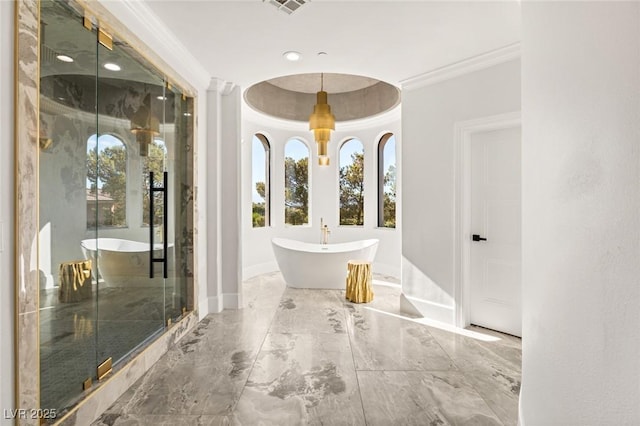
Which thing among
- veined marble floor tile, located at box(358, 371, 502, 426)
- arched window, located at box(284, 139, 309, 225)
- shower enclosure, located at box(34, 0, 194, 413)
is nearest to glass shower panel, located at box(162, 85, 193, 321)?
shower enclosure, located at box(34, 0, 194, 413)

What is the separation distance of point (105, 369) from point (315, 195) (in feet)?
15.0

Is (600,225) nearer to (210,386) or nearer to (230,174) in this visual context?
(210,386)

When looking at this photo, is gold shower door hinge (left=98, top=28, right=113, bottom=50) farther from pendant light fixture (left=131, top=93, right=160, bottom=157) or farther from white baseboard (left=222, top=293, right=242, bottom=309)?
white baseboard (left=222, top=293, right=242, bottom=309)

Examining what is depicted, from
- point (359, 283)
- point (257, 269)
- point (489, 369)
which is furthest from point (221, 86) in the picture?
point (489, 369)

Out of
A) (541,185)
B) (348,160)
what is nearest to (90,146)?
(541,185)

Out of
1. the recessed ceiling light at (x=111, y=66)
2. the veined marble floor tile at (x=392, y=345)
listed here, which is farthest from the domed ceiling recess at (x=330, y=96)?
the veined marble floor tile at (x=392, y=345)

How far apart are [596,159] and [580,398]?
0.68 metres

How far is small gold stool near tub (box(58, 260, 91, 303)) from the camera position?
167cm

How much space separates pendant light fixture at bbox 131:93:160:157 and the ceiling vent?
1.15 metres

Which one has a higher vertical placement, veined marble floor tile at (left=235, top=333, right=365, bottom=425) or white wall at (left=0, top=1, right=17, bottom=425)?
white wall at (left=0, top=1, right=17, bottom=425)

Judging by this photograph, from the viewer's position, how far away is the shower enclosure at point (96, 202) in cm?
158

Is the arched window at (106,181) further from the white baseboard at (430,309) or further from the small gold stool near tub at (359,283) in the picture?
the white baseboard at (430,309)

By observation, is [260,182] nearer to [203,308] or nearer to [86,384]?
[203,308]

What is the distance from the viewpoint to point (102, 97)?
193 centimetres
